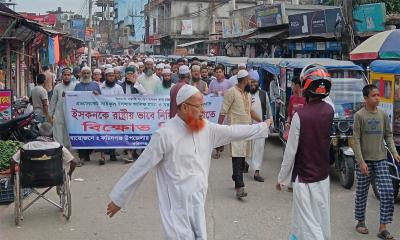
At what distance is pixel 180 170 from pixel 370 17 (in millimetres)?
14327

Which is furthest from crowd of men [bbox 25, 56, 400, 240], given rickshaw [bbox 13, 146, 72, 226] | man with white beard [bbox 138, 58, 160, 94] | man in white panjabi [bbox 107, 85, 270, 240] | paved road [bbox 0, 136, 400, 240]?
man with white beard [bbox 138, 58, 160, 94]

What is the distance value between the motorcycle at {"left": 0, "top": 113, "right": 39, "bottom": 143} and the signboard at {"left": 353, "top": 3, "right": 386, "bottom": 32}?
10.6 meters

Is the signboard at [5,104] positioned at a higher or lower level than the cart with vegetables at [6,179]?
higher

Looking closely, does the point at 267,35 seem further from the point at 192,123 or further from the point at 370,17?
the point at 192,123

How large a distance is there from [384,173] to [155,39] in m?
61.3

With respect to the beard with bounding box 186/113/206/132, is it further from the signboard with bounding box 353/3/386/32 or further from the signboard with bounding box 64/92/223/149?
the signboard with bounding box 353/3/386/32

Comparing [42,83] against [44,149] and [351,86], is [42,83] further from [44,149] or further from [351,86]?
[351,86]

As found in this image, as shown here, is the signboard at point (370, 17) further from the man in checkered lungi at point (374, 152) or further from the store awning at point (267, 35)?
the man in checkered lungi at point (374, 152)

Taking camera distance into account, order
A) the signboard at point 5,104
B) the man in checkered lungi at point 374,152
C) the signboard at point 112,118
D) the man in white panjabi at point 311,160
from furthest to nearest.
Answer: the signboard at point 112,118 → the signboard at point 5,104 → the man in checkered lungi at point 374,152 → the man in white panjabi at point 311,160

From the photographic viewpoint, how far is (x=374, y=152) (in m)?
6.25

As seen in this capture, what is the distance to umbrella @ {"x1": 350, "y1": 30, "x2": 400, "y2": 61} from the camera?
9.25 m

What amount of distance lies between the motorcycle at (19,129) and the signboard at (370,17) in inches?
418

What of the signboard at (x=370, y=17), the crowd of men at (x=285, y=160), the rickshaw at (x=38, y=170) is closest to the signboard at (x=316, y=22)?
the signboard at (x=370, y=17)

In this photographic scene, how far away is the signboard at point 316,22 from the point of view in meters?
19.3
